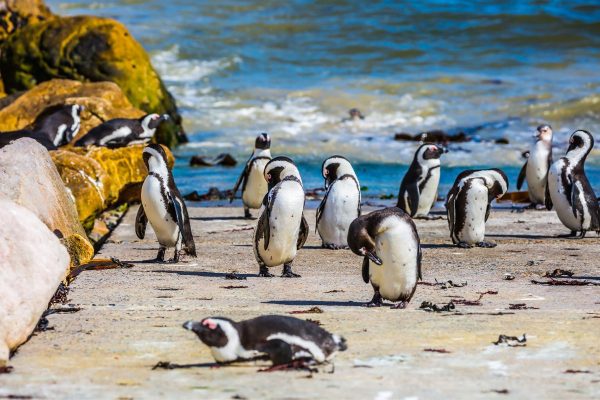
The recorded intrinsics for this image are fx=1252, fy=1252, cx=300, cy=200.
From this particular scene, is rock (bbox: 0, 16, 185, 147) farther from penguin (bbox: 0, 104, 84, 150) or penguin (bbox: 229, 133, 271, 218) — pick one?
penguin (bbox: 229, 133, 271, 218)

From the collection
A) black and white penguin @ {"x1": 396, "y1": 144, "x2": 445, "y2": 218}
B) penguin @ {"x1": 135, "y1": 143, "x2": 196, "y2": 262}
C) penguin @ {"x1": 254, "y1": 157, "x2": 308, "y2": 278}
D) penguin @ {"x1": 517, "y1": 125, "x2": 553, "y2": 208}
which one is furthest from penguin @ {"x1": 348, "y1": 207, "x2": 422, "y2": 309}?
penguin @ {"x1": 517, "y1": 125, "x2": 553, "y2": 208}

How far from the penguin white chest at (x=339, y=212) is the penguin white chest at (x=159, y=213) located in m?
1.51

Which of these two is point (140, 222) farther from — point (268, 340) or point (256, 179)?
point (268, 340)

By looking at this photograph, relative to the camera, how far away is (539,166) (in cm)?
1430

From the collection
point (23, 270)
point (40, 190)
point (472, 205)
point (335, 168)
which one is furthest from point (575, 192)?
point (23, 270)

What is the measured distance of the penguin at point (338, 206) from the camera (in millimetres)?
10945

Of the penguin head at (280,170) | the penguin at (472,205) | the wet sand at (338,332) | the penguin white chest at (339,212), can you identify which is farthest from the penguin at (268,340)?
the penguin at (472,205)

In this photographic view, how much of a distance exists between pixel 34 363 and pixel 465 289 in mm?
3339

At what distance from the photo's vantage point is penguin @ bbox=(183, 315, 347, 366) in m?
5.71

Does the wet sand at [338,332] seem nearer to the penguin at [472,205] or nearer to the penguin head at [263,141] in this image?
the penguin at [472,205]

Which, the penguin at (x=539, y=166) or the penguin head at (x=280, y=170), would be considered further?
the penguin at (x=539, y=166)

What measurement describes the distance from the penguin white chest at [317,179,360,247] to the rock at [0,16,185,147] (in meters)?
9.49

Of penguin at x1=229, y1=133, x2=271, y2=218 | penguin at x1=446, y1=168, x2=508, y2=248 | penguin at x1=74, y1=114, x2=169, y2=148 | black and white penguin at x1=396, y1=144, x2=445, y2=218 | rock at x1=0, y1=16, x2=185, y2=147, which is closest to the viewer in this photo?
penguin at x1=446, y1=168, x2=508, y2=248

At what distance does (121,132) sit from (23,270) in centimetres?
856
